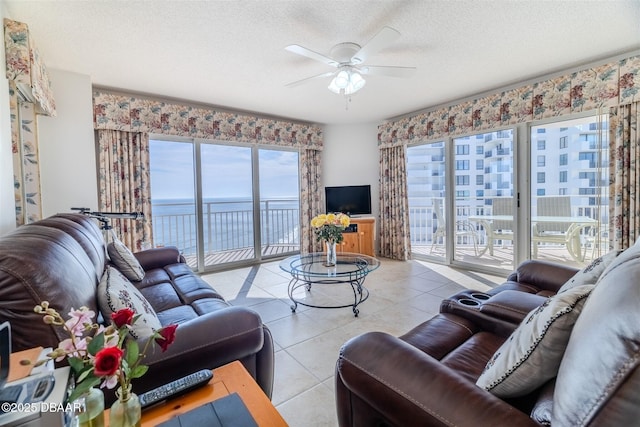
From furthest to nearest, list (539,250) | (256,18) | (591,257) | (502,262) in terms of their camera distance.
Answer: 1. (502,262)
2. (539,250)
3. (591,257)
4. (256,18)

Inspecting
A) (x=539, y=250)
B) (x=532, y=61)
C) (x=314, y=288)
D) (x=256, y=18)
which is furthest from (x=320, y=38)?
(x=539, y=250)

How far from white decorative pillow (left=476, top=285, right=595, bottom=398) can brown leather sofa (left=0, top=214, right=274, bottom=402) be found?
3.10ft

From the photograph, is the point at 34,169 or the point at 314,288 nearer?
the point at 34,169

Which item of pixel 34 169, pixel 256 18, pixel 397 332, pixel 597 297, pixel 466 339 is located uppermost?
pixel 256 18

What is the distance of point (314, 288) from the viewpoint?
11.4 feet

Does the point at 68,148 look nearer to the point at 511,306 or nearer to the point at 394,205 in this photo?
the point at 511,306

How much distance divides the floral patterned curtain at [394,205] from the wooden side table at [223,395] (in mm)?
4130

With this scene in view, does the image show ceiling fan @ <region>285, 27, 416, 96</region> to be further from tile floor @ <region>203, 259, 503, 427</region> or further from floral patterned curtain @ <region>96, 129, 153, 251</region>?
floral patterned curtain @ <region>96, 129, 153, 251</region>

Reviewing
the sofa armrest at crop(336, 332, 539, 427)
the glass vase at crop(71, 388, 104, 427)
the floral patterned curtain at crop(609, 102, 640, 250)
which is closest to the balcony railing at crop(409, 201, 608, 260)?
the floral patterned curtain at crop(609, 102, 640, 250)

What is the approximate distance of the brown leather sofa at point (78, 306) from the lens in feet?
2.89


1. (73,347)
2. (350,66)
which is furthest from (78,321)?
(350,66)

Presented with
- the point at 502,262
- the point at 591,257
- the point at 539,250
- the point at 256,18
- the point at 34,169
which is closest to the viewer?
the point at 256,18

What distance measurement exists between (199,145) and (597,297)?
436 centimetres

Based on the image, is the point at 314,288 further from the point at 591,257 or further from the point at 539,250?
the point at 591,257
